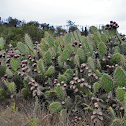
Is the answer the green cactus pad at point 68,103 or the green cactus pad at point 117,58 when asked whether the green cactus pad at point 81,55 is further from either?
the green cactus pad at point 68,103

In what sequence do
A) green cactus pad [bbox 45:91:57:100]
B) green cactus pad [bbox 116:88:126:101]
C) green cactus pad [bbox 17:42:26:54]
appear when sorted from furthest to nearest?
green cactus pad [bbox 17:42:26:54] → green cactus pad [bbox 45:91:57:100] → green cactus pad [bbox 116:88:126:101]

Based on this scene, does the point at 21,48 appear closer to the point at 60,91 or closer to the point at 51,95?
the point at 51,95

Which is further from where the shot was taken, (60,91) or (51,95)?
(51,95)

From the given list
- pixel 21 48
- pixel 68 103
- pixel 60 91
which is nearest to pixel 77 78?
pixel 60 91

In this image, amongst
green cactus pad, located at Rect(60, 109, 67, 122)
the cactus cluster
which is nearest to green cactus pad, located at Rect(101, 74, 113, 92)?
the cactus cluster

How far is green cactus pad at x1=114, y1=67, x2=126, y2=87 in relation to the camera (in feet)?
8.36

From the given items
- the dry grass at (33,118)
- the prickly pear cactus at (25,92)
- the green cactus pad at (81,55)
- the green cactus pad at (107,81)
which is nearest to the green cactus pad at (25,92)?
the prickly pear cactus at (25,92)

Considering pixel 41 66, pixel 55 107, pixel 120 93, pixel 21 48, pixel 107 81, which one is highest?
pixel 21 48

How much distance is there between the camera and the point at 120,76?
257 centimetres

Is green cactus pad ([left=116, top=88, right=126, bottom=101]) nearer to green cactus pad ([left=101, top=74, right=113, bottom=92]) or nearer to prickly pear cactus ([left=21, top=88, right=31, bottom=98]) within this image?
green cactus pad ([left=101, top=74, right=113, bottom=92])

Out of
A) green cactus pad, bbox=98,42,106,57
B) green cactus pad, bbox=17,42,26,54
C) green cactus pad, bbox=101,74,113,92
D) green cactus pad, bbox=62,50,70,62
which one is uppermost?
green cactus pad, bbox=17,42,26,54

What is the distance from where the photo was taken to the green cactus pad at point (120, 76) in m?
2.55

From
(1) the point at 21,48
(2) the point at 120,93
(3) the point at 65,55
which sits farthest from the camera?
(1) the point at 21,48

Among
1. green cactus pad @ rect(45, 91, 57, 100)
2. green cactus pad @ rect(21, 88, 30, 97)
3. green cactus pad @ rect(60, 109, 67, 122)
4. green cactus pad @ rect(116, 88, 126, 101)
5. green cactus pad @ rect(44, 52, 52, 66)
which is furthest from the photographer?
green cactus pad @ rect(44, 52, 52, 66)
